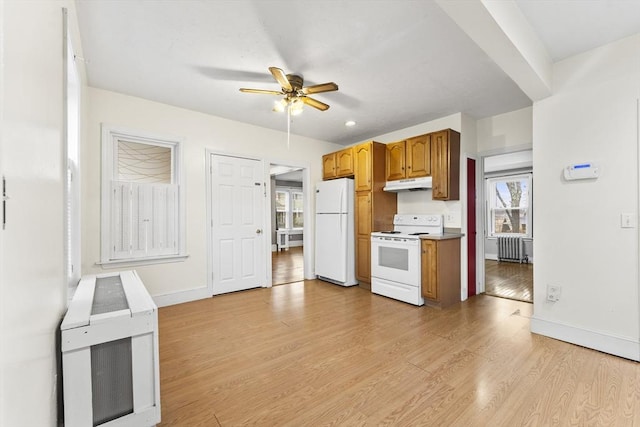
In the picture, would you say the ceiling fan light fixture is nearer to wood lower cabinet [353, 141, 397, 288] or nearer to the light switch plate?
wood lower cabinet [353, 141, 397, 288]

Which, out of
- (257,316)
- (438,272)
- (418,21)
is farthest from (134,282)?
(438,272)

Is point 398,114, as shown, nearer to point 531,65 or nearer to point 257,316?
point 531,65

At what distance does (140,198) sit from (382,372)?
317 centimetres

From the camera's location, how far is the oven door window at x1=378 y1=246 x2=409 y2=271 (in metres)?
3.72

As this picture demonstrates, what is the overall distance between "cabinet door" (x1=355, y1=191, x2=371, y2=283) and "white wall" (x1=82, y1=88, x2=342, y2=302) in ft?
4.47

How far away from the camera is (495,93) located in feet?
10.5

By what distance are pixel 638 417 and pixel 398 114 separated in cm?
343

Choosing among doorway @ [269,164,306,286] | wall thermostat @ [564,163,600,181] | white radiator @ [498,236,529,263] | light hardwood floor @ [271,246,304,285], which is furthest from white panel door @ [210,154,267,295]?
white radiator @ [498,236,529,263]

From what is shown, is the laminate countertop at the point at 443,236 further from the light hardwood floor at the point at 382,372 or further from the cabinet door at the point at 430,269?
the light hardwood floor at the point at 382,372

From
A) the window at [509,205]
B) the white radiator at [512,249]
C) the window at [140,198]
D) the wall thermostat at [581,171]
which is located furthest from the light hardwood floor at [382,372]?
the window at [509,205]

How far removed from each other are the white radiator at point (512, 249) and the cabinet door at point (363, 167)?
4565 millimetres

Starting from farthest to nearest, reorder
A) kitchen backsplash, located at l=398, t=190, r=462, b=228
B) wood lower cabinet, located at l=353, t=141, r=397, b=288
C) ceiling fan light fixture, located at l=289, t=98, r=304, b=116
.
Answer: wood lower cabinet, located at l=353, t=141, r=397, b=288 < kitchen backsplash, located at l=398, t=190, r=462, b=228 < ceiling fan light fixture, located at l=289, t=98, r=304, b=116

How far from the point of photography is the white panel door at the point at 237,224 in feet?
13.1

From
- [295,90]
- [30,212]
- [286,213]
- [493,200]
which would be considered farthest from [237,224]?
[493,200]
